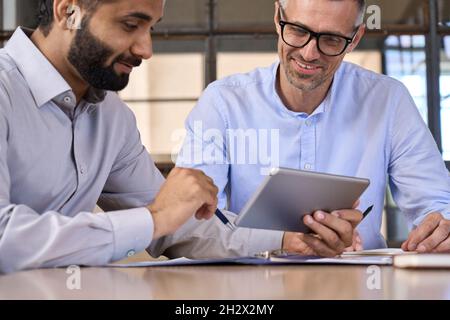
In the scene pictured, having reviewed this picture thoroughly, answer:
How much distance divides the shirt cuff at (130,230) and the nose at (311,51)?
1019 millimetres

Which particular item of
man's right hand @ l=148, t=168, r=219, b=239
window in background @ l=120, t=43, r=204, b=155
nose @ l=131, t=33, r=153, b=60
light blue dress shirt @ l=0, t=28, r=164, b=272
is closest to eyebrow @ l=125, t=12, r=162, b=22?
nose @ l=131, t=33, r=153, b=60

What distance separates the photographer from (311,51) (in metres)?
2.28

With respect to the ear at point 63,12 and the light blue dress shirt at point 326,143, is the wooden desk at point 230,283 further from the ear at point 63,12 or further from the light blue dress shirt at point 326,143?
the light blue dress shirt at point 326,143

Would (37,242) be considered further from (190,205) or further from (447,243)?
(447,243)

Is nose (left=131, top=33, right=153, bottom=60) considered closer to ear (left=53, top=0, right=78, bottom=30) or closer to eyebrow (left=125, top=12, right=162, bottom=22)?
eyebrow (left=125, top=12, right=162, bottom=22)

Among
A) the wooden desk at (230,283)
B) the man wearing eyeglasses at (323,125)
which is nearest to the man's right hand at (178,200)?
the wooden desk at (230,283)

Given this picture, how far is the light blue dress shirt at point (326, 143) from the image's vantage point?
232 centimetres

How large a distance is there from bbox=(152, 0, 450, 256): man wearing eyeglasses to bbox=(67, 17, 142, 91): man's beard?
23.8 inches

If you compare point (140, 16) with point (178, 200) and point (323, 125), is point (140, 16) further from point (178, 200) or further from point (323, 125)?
point (323, 125)

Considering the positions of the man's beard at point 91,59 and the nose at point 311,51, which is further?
the nose at point 311,51

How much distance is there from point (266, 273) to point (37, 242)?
408 mm

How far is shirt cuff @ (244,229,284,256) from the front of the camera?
1748 millimetres

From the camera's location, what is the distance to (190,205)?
147cm

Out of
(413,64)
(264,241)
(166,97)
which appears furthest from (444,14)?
(264,241)
